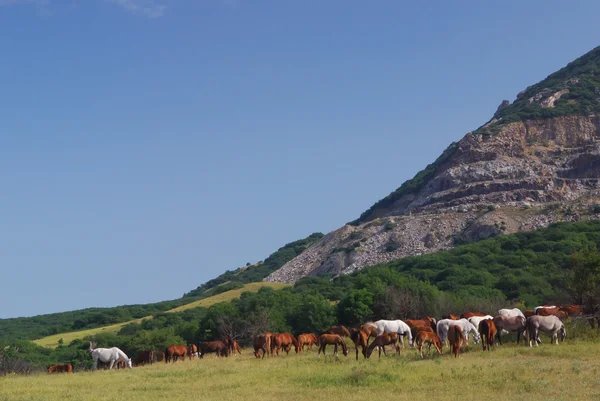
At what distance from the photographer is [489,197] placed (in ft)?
411

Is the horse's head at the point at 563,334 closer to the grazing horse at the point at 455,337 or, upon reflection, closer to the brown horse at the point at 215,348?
the grazing horse at the point at 455,337

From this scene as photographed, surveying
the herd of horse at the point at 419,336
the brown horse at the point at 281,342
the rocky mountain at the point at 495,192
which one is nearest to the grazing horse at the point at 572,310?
the herd of horse at the point at 419,336

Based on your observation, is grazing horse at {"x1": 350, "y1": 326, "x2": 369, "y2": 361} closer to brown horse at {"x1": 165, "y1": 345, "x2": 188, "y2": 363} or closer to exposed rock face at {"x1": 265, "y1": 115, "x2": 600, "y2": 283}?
brown horse at {"x1": 165, "y1": 345, "x2": 188, "y2": 363}

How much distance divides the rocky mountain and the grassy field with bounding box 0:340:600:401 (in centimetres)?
8988

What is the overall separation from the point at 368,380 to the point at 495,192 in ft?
355

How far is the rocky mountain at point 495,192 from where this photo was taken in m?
119

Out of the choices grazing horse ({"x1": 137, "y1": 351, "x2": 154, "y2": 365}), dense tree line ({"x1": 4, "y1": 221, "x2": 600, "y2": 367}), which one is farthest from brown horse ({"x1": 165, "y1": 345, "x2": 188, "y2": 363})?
dense tree line ({"x1": 4, "y1": 221, "x2": 600, "y2": 367})

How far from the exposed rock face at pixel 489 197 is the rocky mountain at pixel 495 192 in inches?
6.7

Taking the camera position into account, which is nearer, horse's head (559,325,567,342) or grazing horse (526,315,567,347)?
grazing horse (526,315,567,347)

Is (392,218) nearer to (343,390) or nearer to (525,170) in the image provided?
(525,170)

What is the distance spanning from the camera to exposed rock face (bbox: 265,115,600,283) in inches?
4697

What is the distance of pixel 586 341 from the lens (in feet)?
96.4

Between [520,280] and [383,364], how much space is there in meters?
51.6

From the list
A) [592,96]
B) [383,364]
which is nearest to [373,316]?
[383,364]
